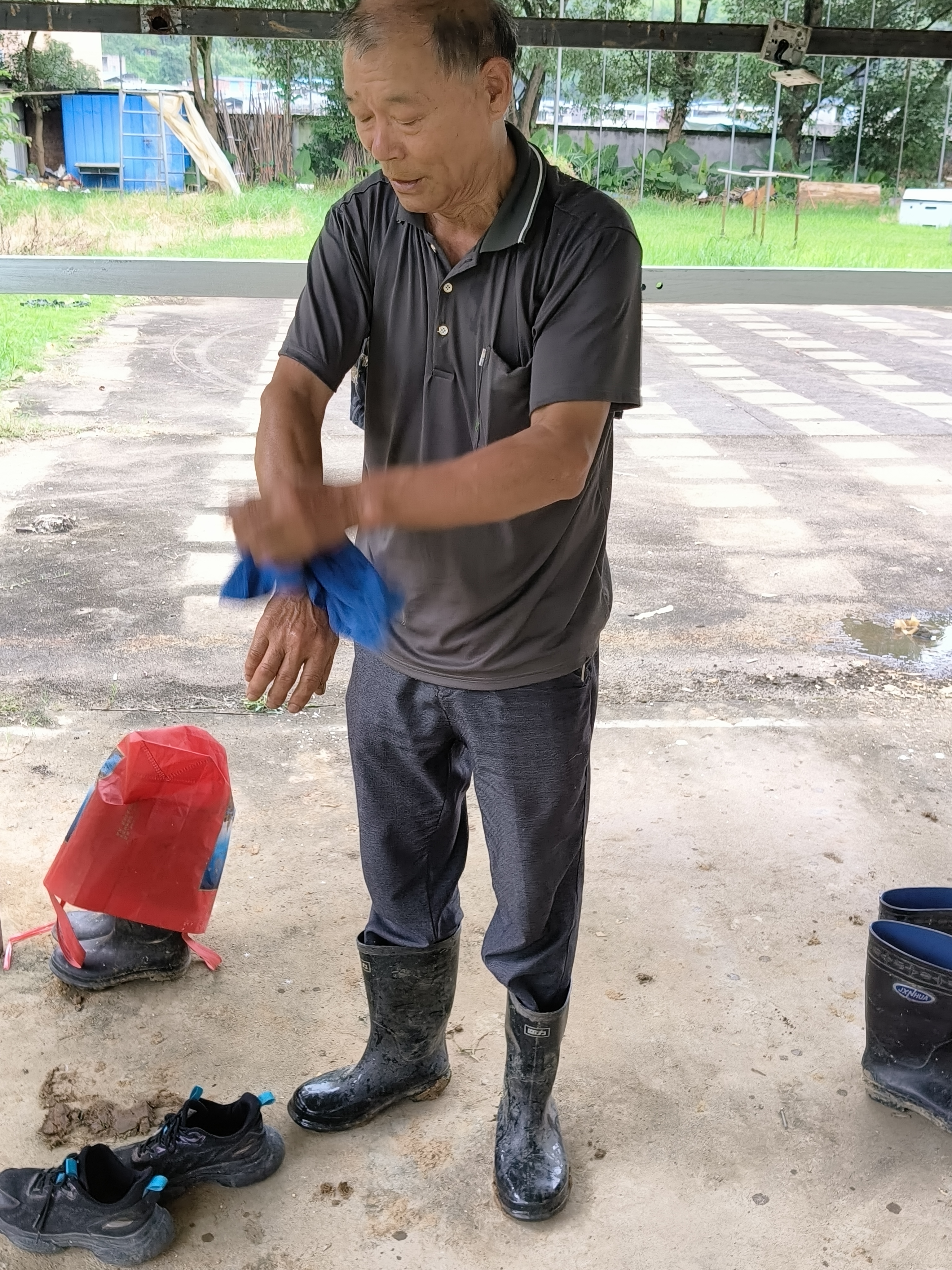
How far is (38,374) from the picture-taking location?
941 cm

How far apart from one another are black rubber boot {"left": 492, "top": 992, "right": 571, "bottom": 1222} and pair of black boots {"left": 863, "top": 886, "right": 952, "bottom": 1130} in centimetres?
62

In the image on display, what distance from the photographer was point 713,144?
384cm

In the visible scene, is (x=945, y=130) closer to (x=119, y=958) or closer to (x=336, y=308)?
(x=336, y=308)

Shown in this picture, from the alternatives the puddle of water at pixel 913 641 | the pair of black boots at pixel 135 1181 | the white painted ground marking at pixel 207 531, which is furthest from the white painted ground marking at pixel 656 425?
the pair of black boots at pixel 135 1181

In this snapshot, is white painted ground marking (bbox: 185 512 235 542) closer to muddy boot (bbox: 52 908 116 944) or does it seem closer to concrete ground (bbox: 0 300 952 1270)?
concrete ground (bbox: 0 300 952 1270)

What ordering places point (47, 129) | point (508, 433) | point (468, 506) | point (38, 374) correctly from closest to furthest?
point (468, 506) → point (508, 433) → point (47, 129) → point (38, 374)

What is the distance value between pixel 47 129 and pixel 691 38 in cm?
271

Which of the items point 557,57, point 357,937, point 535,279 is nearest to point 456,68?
point 535,279

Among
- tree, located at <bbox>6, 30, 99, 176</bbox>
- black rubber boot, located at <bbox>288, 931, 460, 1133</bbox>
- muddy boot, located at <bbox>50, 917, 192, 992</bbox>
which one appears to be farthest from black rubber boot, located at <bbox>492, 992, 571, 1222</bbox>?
tree, located at <bbox>6, 30, 99, 176</bbox>

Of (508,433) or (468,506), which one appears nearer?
(468,506)

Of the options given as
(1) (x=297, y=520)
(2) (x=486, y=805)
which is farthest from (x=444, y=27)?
(2) (x=486, y=805)

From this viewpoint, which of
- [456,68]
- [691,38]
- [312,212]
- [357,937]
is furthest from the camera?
[312,212]

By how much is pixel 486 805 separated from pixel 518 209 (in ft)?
3.02

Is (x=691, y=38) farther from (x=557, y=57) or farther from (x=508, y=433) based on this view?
(x=508, y=433)
